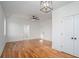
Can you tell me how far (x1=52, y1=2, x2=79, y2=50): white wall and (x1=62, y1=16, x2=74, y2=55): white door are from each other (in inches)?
10.0

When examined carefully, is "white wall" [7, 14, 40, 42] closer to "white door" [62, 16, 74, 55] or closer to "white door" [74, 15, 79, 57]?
"white door" [62, 16, 74, 55]

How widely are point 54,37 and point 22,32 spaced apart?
185 inches

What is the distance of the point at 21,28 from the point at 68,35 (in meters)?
5.91

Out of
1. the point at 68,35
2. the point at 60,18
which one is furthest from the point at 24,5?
the point at 68,35

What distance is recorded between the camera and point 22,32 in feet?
30.4

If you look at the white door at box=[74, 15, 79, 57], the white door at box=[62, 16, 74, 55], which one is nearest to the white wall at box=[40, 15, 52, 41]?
the white door at box=[62, 16, 74, 55]

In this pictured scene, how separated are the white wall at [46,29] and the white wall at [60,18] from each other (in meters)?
3.62

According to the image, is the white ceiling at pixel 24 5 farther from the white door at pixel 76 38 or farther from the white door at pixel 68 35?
the white door at pixel 76 38

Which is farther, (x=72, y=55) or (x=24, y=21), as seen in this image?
(x=24, y=21)

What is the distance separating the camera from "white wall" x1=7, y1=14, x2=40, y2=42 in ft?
27.4

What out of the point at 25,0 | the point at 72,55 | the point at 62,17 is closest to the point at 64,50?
the point at 72,55

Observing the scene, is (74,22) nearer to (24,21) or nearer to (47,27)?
(47,27)

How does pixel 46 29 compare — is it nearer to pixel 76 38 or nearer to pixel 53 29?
pixel 53 29

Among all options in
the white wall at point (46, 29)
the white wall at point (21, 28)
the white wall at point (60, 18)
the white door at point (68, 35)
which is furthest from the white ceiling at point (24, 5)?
the white wall at point (46, 29)
